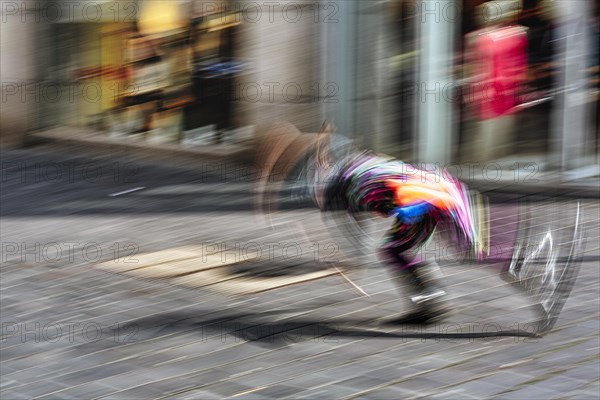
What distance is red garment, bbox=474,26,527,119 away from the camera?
35.3ft

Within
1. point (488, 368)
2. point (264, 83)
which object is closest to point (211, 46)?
point (264, 83)

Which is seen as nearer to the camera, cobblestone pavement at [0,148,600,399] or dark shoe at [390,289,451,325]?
cobblestone pavement at [0,148,600,399]

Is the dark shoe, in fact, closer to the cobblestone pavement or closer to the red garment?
the cobblestone pavement

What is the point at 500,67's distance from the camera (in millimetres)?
10859

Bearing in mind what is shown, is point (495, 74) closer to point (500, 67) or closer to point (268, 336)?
point (500, 67)

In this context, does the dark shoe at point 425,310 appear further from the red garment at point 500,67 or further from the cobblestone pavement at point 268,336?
the red garment at point 500,67

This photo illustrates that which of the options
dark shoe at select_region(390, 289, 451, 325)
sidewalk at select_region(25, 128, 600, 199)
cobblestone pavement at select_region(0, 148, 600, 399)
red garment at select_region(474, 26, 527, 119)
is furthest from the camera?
red garment at select_region(474, 26, 527, 119)

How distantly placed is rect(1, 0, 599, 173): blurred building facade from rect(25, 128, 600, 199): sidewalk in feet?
0.39

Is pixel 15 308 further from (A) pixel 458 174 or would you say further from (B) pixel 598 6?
(B) pixel 598 6

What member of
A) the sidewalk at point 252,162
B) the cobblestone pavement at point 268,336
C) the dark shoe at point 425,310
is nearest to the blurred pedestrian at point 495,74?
the sidewalk at point 252,162

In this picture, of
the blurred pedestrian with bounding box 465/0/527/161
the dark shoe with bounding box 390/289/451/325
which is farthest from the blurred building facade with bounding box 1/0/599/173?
the dark shoe with bounding box 390/289/451/325

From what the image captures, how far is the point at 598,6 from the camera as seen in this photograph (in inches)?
409

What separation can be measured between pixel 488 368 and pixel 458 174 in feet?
19.5

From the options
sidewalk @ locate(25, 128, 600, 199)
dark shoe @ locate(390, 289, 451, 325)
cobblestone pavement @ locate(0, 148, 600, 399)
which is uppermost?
sidewalk @ locate(25, 128, 600, 199)
